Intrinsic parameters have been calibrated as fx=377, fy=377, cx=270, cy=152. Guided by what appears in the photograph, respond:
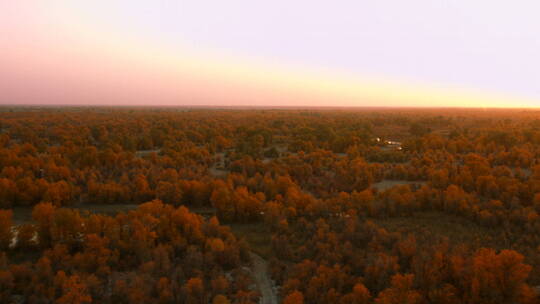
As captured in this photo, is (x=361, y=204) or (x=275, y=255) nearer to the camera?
(x=275, y=255)

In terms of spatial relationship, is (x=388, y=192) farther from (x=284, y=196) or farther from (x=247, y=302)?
(x=247, y=302)

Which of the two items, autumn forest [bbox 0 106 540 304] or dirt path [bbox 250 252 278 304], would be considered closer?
autumn forest [bbox 0 106 540 304]

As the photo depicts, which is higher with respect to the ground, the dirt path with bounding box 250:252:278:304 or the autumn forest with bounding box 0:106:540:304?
the autumn forest with bounding box 0:106:540:304

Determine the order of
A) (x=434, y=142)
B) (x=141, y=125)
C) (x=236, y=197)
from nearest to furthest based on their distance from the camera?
(x=236, y=197), (x=434, y=142), (x=141, y=125)

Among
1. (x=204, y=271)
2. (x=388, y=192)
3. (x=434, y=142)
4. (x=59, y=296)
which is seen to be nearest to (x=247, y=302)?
(x=204, y=271)

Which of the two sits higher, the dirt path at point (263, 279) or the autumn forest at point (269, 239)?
the autumn forest at point (269, 239)

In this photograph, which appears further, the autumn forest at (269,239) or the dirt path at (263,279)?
the dirt path at (263,279)

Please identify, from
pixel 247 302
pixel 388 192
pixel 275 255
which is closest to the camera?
pixel 247 302

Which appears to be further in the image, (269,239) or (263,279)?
(269,239)
